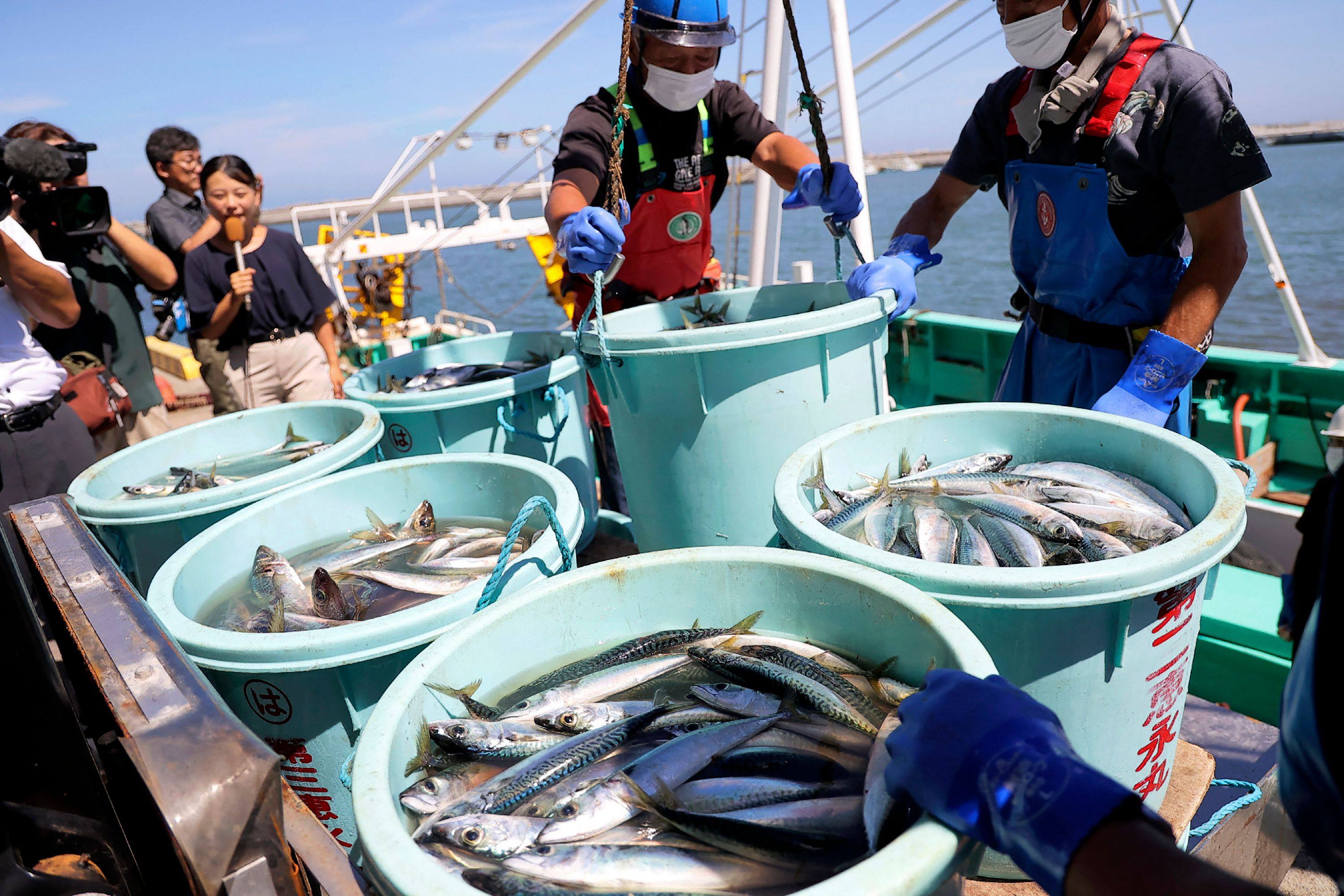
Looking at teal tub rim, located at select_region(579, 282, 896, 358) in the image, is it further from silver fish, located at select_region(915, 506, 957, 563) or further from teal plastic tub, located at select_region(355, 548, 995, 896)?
teal plastic tub, located at select_region(355, 548, 995, 896)

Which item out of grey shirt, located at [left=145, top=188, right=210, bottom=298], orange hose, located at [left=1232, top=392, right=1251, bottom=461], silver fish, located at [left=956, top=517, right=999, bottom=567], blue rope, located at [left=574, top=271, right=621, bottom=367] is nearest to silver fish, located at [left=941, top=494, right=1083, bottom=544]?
silver fish, located at [left=956, top=517, right=999, bottom=567]

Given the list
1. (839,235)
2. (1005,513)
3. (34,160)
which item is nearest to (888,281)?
(839,235)

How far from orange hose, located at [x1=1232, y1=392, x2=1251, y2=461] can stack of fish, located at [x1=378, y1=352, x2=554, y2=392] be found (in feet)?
14.5

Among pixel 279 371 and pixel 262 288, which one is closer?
pixel 262 288

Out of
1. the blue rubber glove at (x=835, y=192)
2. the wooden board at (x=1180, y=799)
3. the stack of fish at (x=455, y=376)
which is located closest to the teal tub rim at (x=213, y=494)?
the stack of fish at (x=455, y=376)

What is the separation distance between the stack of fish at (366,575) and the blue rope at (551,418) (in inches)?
27.1

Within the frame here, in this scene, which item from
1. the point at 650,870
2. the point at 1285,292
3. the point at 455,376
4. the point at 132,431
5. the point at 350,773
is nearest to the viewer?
the point at 650,870

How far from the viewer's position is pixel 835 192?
11.3ft

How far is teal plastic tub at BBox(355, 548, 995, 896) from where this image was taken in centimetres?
113

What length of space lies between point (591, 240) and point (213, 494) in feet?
5.22

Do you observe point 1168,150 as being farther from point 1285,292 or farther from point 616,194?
point 1285,292

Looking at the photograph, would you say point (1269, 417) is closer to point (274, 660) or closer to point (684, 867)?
point (684, 867)

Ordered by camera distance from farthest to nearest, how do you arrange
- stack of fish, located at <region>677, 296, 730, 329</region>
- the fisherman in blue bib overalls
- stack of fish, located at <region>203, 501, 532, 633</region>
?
stack of fish, located at <region>677, 296, 730, 329</region> → the fisherman in blue bib overalls → stack of fish, located at <region>203, 501, 532, 633</region>

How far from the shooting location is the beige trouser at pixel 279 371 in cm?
528
